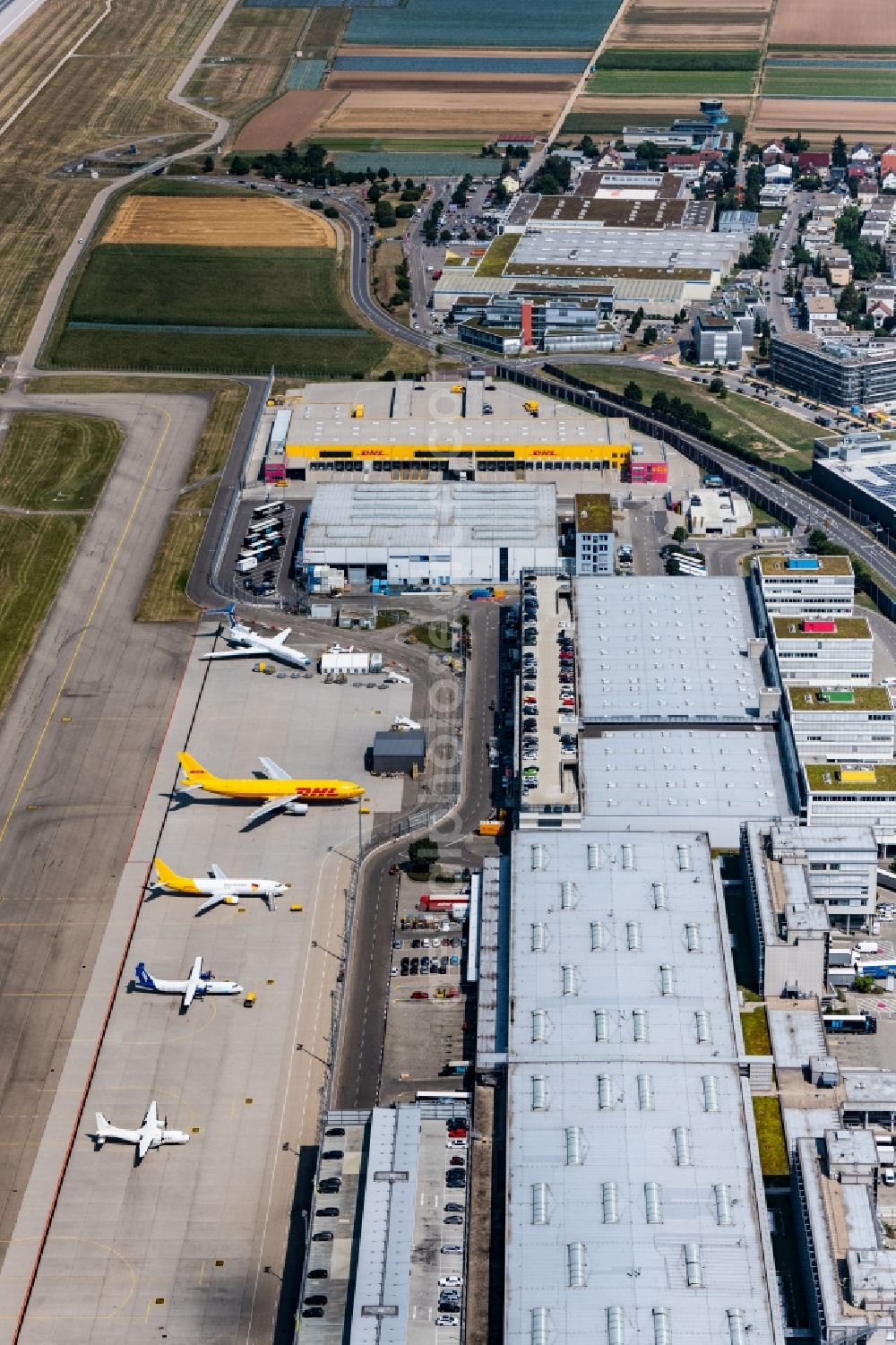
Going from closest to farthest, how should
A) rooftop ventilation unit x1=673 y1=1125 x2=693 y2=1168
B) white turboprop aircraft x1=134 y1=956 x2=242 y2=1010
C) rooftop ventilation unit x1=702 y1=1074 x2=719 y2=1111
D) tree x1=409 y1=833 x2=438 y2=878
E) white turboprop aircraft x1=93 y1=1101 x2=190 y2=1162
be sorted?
rooftop ventilation unit x1=673 y1=1125 x2=693 y2=1168
rooftop ventilation unit x1=702 y1=1074 x2=719 y2=1111
white turboprop aircraft x1=93 y1=1101 x2=190 y2=1162
white turboprop aircraft x1=134 y1=956 x2=242 y2=1010
tree x1=409 y1=833 x2=438 y2=878

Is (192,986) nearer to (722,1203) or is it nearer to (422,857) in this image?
(422,857)

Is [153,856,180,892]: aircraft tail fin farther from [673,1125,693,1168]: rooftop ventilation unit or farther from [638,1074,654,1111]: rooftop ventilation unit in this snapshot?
[673,1125,693,1168]: rooftop ventilation unit

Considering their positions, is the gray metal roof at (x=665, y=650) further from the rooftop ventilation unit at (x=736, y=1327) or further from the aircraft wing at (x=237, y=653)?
the rooftop ventilation unit at (x=736, y=1327)

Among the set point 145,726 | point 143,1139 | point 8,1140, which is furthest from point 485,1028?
point 145,726

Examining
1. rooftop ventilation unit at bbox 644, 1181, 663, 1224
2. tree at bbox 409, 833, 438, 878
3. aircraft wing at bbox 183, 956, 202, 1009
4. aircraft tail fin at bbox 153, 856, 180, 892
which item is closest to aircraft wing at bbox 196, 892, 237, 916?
aircraft tail fin at bbox 153, 856, 180, 892

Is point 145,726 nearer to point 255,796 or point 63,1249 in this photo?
point 255,796

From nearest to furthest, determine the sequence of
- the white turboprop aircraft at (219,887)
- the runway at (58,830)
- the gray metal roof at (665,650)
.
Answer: the runway at (58,830) < the white turboprop aircraft at (219,887) < the gray metal roof at (665,650)

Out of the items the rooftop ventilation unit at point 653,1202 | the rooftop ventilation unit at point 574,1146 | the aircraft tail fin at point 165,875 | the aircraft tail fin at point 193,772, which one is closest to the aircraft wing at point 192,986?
the aircraft tail fin at point 165,875
